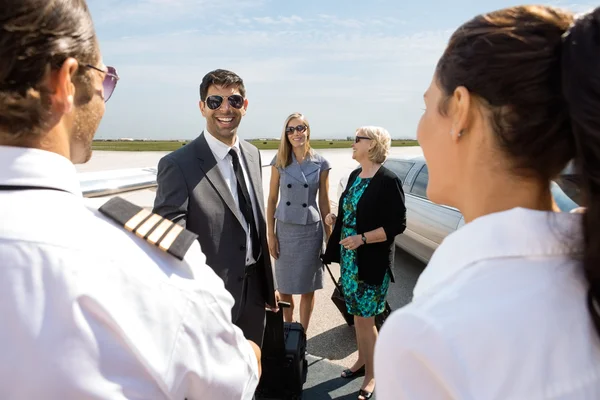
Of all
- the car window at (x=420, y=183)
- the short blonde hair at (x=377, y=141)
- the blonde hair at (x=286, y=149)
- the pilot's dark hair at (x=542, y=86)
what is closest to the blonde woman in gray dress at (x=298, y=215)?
the blonde hair at (x=286, y=149)

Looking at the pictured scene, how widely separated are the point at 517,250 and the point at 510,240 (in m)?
0.02

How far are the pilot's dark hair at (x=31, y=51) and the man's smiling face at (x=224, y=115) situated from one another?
182 centimetres

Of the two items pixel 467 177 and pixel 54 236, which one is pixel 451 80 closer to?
pixel 467 177


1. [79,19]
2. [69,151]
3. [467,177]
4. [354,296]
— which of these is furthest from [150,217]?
[354,296]

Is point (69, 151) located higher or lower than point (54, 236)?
higher

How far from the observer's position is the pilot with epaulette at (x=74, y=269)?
30.4 inches

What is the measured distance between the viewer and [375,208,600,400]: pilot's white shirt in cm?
67

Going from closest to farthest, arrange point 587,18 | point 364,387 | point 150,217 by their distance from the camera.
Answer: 1. point 587,18
2. point 150,217
3. point 364,387

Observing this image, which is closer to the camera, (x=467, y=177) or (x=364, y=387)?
(x=467, y=177)

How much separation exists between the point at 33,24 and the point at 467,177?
0.94 metres

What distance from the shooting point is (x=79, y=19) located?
91 cm

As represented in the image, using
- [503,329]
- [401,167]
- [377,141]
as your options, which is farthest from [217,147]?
[401,167]

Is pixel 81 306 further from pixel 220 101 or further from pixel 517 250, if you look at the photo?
pixel 220 101

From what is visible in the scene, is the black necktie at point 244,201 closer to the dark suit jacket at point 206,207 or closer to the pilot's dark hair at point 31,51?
the dark suit jacket at point 206,207
